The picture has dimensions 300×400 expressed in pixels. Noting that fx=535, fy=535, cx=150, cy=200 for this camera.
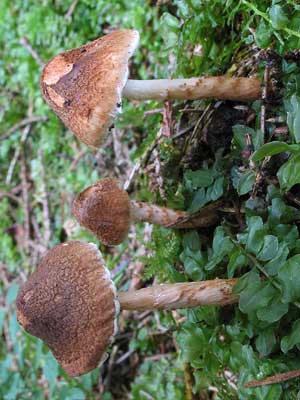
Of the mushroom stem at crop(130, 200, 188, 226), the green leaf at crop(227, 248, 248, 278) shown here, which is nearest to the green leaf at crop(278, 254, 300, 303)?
the green leaf at crop(227, 248, 248, 278)

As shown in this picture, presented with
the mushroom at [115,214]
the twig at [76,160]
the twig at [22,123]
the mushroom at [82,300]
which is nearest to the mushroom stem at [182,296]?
the mushroom at [82,300]

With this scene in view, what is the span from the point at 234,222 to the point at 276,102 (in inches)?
15.7

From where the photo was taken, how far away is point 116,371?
→ 99.0 inches

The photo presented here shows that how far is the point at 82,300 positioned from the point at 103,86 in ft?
1.96

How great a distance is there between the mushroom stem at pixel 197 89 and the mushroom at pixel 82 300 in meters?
0.52

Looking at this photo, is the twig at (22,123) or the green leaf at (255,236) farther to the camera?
the twig at (22,123)

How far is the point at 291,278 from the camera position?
1.35 m

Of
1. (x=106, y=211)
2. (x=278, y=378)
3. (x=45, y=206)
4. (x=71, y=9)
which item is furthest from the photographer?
(x=45, y=206)

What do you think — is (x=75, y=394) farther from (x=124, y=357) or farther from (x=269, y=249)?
(x=269, y=249)

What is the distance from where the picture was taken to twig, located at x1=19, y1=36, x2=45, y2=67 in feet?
10.2

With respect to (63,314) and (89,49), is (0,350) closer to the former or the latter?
(63,314)

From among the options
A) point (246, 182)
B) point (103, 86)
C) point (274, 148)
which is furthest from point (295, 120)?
point (103, 86)

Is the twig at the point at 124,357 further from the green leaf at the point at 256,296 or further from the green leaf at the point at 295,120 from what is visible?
the green leaf at the point at 295,120

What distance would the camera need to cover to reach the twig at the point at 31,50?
3.12 meters
